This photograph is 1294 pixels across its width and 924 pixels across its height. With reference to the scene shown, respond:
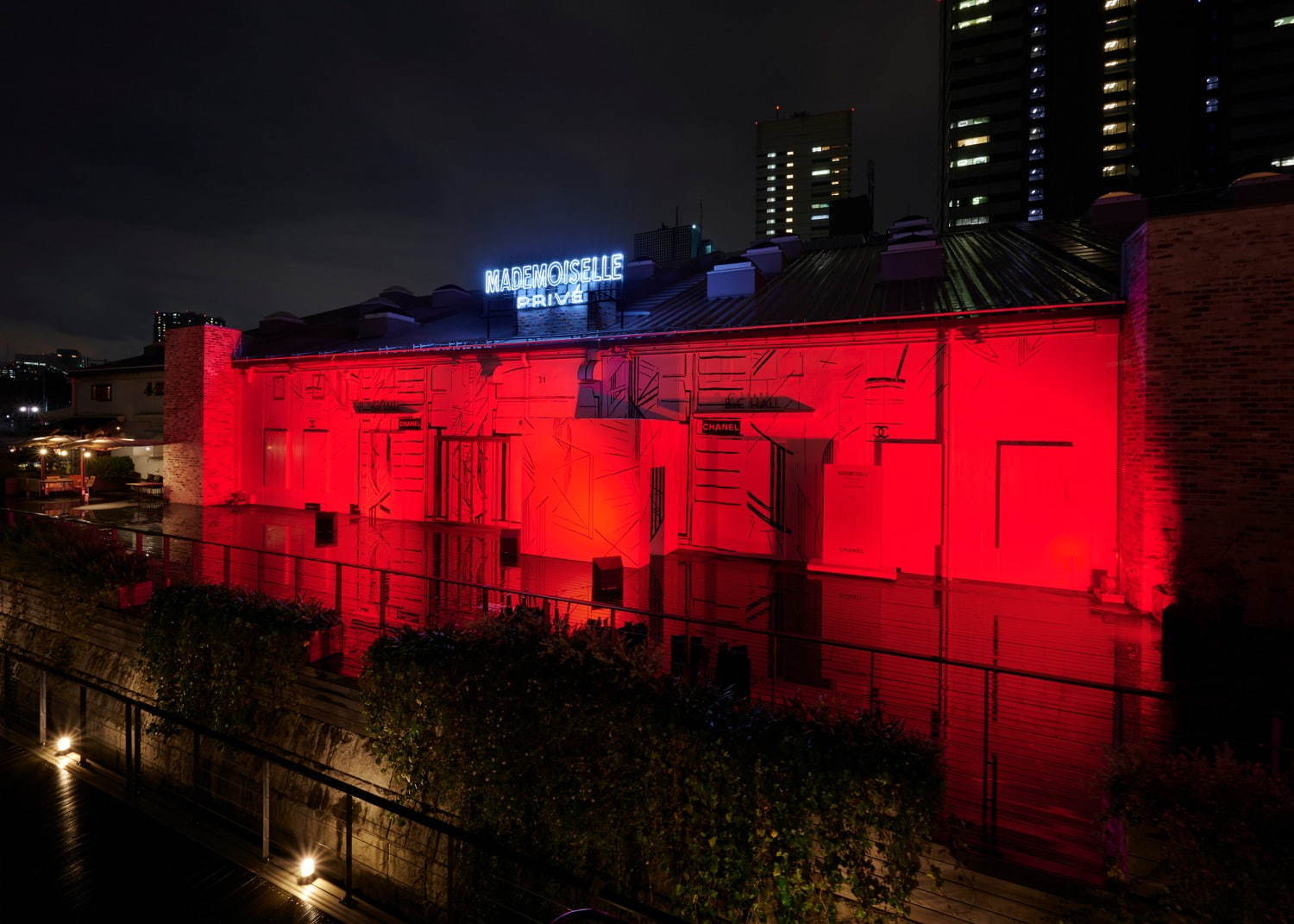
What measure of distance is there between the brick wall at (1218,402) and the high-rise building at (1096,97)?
4612 centimetres

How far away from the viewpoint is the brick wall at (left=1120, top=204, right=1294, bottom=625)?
8.30 metres

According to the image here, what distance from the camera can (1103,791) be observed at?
11.5 feet

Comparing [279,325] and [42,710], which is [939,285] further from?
[279,325]

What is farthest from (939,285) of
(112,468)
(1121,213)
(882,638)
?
(112,468)

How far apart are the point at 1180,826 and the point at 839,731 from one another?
157cm

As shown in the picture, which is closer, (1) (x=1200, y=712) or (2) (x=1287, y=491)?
(1) (x=1200, y=712)

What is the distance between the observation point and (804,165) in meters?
123

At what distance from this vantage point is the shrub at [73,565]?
30.7 feet

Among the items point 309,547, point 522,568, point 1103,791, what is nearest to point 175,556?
point 309,547

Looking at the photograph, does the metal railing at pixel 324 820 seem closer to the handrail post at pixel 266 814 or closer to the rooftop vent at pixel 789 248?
the handrail post at pixel 266 814

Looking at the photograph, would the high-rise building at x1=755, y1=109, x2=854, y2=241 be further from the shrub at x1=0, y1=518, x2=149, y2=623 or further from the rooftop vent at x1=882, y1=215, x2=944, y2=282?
the shrub at x1=0, y1=518, x2=149, y2=623

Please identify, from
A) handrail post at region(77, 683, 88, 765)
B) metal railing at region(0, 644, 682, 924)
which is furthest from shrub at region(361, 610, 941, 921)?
handrail post at region(77, 683, 88, 765)

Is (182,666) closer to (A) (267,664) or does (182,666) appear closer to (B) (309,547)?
(A) (267,664)

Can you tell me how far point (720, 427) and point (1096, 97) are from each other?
7824 centimetres
